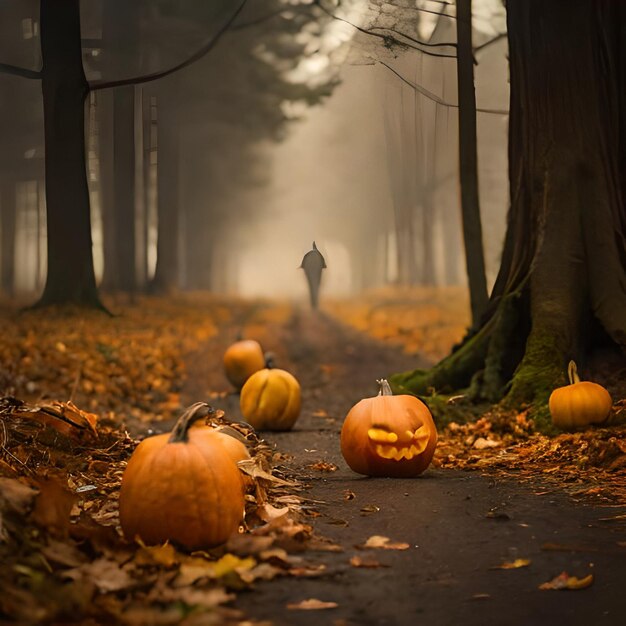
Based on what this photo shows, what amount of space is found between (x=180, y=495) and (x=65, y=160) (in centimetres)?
595

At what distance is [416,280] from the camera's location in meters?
8.41

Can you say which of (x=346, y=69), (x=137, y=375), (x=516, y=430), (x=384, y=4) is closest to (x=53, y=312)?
(x=137, y=375)

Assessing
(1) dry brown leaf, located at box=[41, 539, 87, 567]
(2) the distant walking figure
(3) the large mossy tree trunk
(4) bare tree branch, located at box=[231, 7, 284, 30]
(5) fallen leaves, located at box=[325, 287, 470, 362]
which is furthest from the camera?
(5) fallen leaves, located at box=[325, 287, 470, 362]

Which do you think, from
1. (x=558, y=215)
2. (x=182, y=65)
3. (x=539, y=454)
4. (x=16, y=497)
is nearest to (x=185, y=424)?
(x=16, y=497)

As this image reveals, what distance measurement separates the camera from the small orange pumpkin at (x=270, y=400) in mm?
5590

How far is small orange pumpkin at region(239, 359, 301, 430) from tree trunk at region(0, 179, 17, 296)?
2.98 m

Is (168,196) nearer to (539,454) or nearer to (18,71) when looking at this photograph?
(18,71)

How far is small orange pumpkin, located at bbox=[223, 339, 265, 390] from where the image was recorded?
7.30 meters

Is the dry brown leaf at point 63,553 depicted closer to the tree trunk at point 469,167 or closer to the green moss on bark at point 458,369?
the green moss on bark at point 458,369

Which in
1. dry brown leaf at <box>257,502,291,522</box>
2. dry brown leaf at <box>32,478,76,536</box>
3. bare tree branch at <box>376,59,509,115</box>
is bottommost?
dry brown leaf at <box>257,502,291,522</box>

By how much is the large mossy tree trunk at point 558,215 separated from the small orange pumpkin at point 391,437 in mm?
1502

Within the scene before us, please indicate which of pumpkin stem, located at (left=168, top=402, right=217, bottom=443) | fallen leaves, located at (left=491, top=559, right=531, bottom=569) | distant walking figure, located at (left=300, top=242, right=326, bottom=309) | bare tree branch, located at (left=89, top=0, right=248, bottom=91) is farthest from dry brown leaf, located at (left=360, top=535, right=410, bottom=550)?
bare tree branch, located at (left=89, top=0, right=248, bottom=91)

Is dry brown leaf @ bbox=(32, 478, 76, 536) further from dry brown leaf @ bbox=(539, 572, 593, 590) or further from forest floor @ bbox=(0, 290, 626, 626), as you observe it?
dry brown leaf @ bbox=(539, 572, 593, 590)

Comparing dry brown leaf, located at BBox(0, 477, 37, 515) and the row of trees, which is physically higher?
the row of trees
